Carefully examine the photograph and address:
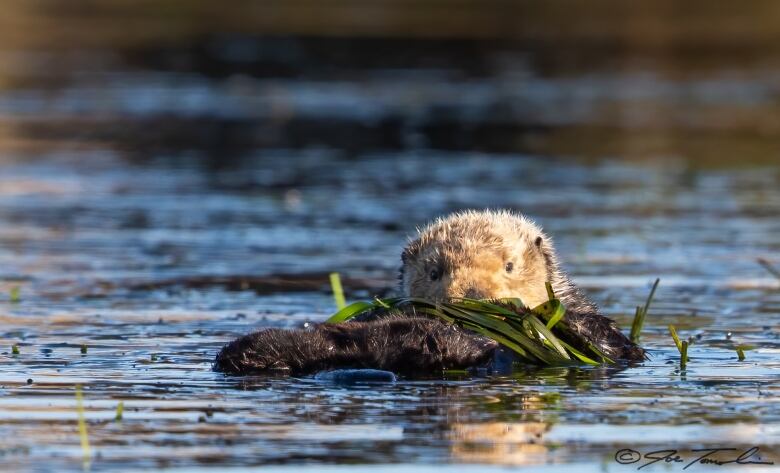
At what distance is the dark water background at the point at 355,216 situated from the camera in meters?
5.61

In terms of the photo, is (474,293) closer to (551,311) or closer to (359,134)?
(551,311)

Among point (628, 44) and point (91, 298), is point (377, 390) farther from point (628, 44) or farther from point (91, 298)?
point (628, 44)

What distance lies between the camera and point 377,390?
20.5ft

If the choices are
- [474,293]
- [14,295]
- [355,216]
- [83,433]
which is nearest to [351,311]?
[474,293]

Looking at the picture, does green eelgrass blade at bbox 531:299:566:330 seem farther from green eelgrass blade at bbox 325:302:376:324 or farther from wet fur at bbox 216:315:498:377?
green eelgrass blade at bbox 325:302:376:324

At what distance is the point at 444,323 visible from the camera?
673cm

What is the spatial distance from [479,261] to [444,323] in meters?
0.42

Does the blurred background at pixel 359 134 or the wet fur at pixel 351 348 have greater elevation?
the blurred background at pixel 359 134

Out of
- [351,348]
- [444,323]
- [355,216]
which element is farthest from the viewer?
[355,216]

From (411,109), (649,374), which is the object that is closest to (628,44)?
(411,109)

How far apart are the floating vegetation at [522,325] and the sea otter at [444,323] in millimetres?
54

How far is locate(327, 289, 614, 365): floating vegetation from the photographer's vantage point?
6.80m

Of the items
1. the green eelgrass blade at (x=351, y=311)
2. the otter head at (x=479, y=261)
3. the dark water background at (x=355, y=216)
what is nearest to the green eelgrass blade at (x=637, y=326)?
the dark water background at (x=355, y=216)

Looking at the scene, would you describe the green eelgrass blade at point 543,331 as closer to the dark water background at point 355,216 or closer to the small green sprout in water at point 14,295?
the dark water background at point 355,216
